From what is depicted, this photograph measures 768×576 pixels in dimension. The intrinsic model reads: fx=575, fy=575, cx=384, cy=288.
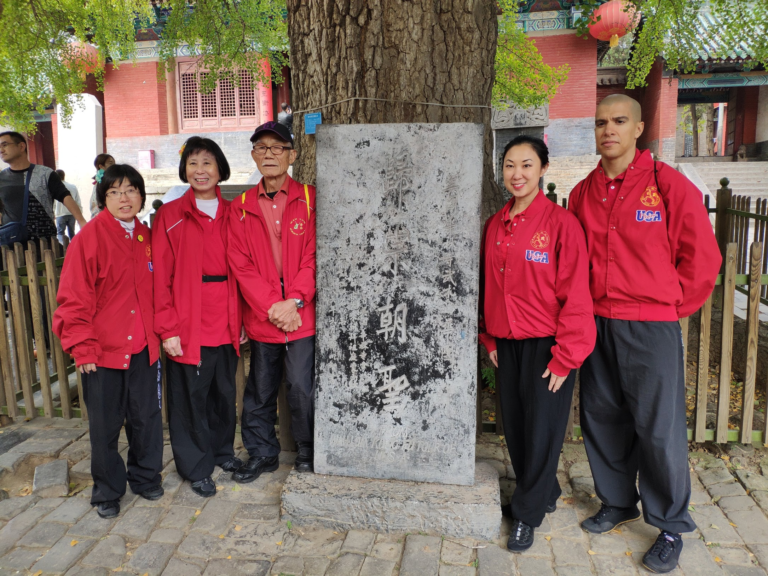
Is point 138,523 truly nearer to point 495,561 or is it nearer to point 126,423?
point 126,423

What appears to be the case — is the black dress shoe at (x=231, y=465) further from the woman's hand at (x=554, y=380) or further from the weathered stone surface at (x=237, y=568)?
the woman's hand at (x=554, y=380)

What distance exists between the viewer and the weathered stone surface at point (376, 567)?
2.40m

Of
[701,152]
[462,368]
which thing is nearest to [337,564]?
[462,368]

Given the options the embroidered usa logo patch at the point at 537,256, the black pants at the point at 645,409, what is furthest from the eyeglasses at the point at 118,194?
the black pants at the point at 645,409

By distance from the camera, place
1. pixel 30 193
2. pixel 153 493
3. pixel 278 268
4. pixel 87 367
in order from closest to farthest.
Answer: pixel 87 367
pixel 278 268
pixel 153 493
pixel 30 193

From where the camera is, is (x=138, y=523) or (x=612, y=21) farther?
(x=612, y=21)

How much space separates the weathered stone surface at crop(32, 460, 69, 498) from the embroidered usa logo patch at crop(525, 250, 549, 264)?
266 centimetres

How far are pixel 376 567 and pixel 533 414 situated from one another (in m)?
0.93

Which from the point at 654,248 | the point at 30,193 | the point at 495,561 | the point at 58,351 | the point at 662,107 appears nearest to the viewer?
the point at 654,248

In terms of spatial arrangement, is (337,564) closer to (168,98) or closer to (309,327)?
(309,327)

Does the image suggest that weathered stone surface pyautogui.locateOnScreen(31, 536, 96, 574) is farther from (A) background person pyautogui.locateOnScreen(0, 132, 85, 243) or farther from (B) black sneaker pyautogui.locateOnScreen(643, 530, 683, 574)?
(A) background person pyautogui.locateOnScreen(0, 132, 85, 243)

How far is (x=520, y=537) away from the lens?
254 cm

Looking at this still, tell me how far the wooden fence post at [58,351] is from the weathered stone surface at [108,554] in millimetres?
1250

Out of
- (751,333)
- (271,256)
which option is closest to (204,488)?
(271,256)
